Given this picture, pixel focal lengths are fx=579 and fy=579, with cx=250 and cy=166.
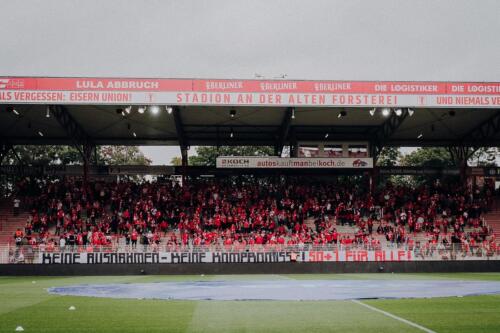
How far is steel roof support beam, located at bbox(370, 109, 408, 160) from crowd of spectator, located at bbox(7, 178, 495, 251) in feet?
10.8

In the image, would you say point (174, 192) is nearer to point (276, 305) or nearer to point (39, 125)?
point (39, 125)

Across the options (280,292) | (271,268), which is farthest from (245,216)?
(280,292)

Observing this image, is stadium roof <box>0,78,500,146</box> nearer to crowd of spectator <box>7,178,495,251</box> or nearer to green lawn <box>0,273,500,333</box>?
crowd of spectator <box>7,178,495,251</box>

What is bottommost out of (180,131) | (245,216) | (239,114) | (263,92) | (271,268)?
(271,268)

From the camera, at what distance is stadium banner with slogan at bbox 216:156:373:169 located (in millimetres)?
38250

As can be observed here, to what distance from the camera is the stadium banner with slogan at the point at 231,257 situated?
30078 millimetres

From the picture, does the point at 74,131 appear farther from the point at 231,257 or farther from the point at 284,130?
the point at 231,257

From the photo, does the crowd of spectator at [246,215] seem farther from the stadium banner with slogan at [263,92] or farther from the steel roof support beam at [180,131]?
the stadium banner with slogan at [263,92]

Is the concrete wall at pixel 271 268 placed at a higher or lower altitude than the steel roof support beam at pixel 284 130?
lower

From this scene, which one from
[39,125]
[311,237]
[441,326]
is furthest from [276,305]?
[39,125]

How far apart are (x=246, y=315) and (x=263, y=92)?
23.5 metres

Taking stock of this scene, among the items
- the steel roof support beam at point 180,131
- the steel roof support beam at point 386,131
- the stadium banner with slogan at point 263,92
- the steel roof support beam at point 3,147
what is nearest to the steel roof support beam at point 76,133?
the stadium banner with slogan at point 263,92

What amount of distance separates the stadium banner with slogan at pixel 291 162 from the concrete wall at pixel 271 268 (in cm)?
924

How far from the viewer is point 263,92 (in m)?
34.2
